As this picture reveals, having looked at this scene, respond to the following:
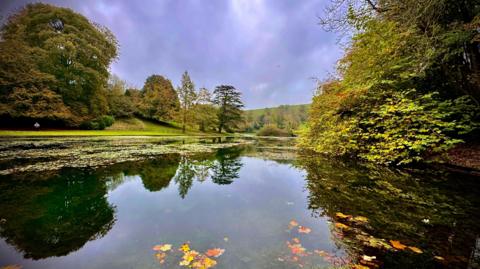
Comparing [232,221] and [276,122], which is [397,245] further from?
[276,122]

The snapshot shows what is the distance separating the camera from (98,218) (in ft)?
10.5

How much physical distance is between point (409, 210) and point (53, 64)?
97.7 ft

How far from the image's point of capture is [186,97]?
106 feet

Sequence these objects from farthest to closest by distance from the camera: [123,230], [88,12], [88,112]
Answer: [88,12], [88,112], [123,230]

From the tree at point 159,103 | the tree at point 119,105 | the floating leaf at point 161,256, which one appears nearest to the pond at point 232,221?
the floating leaf at point 161,256

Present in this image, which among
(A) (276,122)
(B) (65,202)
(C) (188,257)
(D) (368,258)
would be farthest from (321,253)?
(A) (276,122)

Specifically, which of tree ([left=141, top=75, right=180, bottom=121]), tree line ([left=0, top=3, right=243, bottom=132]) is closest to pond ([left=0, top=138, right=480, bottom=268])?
tree line ([left=0, top=3, right=243, bottom=132])

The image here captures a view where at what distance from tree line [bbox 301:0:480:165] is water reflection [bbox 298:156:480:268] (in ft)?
4.95

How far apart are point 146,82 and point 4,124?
892 inches

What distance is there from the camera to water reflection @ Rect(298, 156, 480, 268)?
7.48ft

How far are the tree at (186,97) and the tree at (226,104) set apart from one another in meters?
9.75

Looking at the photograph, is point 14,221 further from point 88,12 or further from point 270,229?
point 88,12

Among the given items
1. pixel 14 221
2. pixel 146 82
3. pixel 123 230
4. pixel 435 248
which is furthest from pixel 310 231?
pixel 146 82

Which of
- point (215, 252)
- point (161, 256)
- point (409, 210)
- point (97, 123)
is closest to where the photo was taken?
point (161, 256)
